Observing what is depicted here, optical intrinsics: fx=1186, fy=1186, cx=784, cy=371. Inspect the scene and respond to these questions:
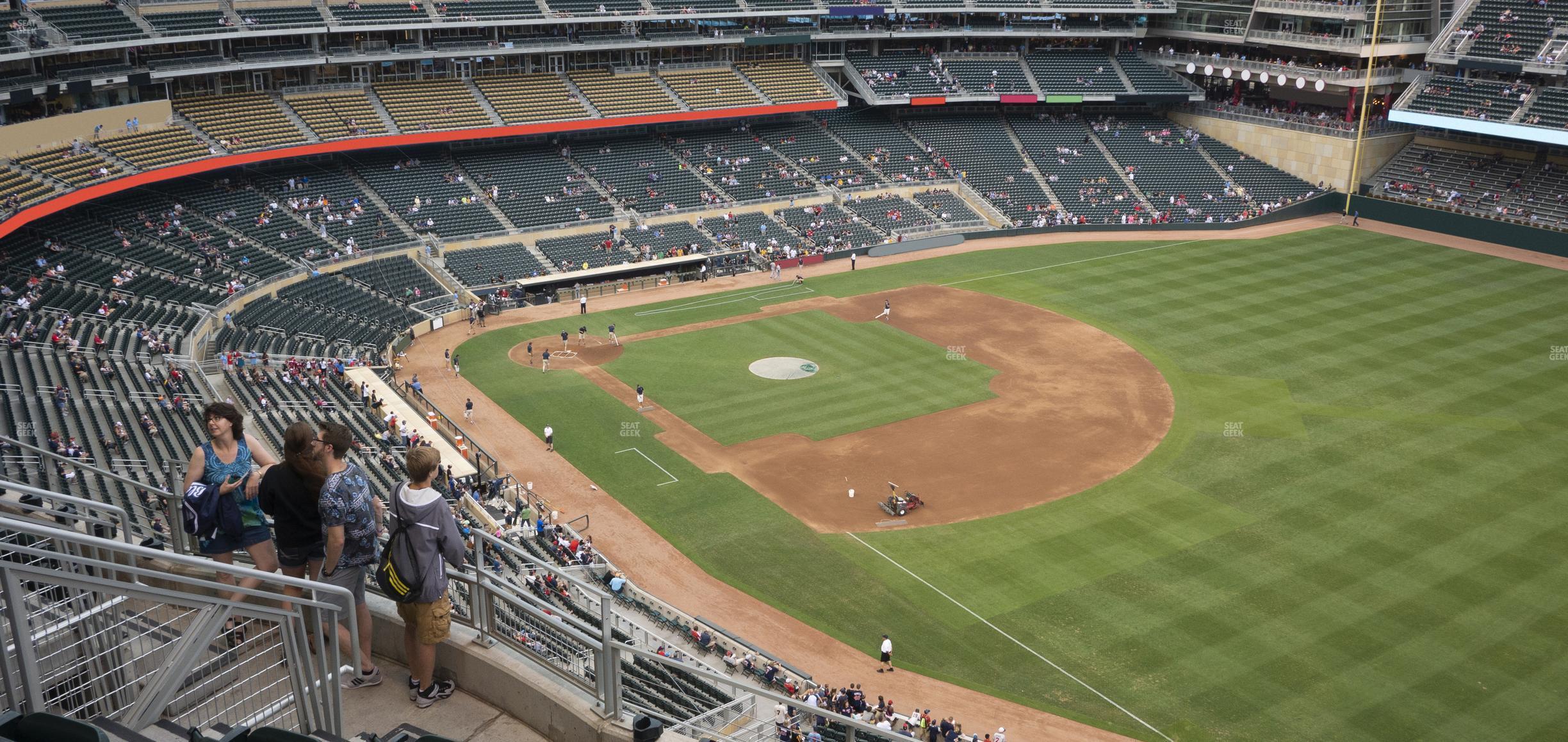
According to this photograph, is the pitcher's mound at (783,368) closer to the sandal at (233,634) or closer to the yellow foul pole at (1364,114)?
the sandal at (233,634)

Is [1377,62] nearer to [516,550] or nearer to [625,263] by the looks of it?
[625,263]

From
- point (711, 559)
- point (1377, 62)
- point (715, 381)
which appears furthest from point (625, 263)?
point (1377, 62)

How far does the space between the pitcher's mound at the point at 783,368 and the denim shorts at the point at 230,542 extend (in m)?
37.3

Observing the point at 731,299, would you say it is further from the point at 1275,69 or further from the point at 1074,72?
the point at 1275,69

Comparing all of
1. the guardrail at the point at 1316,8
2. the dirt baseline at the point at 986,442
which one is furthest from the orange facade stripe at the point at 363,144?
the guardrail at the point at 1316,8

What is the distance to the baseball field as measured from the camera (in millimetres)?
29203

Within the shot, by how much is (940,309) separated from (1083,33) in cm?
3412

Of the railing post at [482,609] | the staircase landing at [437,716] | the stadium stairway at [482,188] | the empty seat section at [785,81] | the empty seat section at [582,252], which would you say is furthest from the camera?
the empty seat section at [785,81]

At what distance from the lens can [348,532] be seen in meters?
11.1

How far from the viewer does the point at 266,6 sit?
5969 cm

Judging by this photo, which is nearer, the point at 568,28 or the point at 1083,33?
the point at 568,28

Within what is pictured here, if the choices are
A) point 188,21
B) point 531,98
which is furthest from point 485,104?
point 188,21

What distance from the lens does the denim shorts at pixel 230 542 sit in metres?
11.9

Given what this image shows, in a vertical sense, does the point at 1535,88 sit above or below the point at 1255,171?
above
